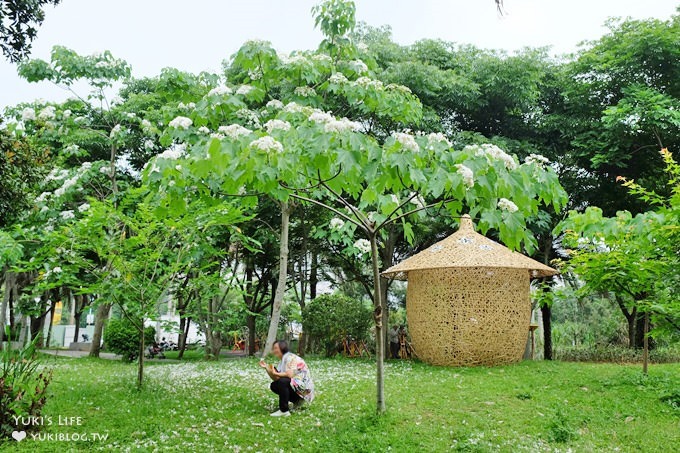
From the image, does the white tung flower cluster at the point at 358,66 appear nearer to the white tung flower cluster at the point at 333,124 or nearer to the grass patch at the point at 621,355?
the white tung flower cluster at the point at 333,124

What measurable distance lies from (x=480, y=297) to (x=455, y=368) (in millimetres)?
1443

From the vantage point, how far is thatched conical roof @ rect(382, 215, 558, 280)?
33.9 ft

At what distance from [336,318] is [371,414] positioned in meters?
7.23

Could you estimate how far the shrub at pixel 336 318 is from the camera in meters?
13.1

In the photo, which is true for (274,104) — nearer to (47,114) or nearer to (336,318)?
(47,114)

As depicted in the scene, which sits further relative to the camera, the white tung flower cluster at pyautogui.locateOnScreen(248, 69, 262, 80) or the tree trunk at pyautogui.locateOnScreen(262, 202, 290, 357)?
Result: the tree trunk at pyautogui.locateOnScreen(262, 202, 290, 357)

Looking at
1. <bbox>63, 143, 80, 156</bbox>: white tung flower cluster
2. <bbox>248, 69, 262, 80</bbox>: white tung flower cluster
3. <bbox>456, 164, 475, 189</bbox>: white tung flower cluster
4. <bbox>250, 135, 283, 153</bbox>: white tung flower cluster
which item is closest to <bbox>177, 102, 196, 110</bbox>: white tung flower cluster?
<bbox>248, 69, 262, 80</bbox>: white tung flower cluster

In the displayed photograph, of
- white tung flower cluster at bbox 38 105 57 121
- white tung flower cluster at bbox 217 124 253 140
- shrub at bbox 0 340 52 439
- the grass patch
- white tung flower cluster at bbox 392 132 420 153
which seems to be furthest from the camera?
the grass patch

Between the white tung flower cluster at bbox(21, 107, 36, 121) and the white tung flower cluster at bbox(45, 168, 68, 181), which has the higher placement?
the white tung flower cluster at bbox(21, 107, 36, 121)

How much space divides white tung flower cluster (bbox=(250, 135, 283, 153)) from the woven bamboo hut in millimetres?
6785

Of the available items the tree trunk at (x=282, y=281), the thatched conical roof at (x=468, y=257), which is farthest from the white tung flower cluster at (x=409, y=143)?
the thatched conical roof at (x=468, y=257)

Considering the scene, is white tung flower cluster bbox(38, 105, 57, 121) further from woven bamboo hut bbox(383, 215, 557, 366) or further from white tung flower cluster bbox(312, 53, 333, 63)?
woven bamboo hut bbox(383, 215, 557, 366)

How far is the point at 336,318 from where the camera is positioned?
13.1 meters

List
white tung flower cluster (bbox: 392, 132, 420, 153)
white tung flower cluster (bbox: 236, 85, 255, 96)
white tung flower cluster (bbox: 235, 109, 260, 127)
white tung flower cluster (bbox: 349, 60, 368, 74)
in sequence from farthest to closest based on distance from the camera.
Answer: white tung flower cluster (bbox: 349, 60, 368, 74) → white tung flower cluster (bbox: 235, 109, 260, 127) → white tung flower cluster (bbox: 236, 85, 255, 96) → white tung flower cluster (bbox: 392, 132, 420, 153)
